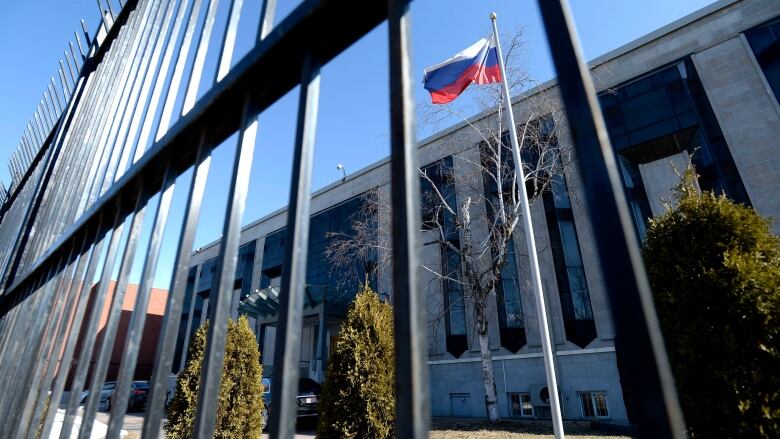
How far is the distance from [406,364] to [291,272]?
0.95ft

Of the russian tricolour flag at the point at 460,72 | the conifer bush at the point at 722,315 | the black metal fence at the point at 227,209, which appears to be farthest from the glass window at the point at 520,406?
the black metal fence at the point at 227,209

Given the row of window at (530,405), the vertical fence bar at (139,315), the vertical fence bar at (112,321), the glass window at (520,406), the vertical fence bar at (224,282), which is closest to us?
the vertical fence bar at (224,282)

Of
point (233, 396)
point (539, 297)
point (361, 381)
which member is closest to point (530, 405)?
point (539, 297)

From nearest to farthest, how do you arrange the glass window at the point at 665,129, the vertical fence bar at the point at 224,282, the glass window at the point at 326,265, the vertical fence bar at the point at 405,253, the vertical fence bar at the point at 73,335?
1. the vertical fence bar at the point at 405,253
2. the vertical fence bar at the point at 224,282
3. the vertical fence bar at the point at 73,335
4. the glass window at the point at 665,129
5. the glass window at the point at 326,265

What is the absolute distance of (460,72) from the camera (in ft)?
34.4

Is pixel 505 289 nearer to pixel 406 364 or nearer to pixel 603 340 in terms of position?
pixel 603 340

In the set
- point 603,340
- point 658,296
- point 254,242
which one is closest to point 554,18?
point 658,296

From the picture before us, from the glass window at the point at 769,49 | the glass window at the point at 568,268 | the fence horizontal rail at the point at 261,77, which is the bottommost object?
the fence horizontal rail at the point at 261,77

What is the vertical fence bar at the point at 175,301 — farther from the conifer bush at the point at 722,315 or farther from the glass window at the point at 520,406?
the glass window at the point at 520,406

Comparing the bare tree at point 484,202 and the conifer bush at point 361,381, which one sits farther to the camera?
the bare tree at point 484,202

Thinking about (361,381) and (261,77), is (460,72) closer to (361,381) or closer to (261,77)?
(361,381)

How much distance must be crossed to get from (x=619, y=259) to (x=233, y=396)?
9.24m

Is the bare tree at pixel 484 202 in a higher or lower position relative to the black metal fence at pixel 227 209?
higher

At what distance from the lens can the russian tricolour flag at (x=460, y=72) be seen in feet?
34.3
